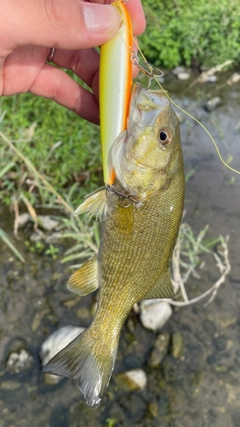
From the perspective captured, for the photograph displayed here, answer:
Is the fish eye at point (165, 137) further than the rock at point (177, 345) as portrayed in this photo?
No

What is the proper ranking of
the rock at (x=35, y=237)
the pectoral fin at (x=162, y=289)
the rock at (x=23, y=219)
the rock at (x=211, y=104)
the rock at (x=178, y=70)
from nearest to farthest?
the pectoral fin at (x=162, y=289) < the rock at (x=35, y=237) < the rock at (x=23, y=219) < the rock at (x=211, y=104) < the rock at (x=178, y=70)

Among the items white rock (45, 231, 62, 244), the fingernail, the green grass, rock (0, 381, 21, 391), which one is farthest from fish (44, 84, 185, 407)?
the green grass

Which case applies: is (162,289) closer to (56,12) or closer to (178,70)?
(56,12)

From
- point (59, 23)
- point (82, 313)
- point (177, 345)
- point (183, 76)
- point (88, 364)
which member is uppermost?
point (59, 23)

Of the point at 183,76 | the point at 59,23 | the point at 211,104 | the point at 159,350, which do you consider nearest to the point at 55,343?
the point at 159,350

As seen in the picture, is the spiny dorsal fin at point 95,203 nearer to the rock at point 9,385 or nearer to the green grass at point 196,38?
the rock at point 9,385

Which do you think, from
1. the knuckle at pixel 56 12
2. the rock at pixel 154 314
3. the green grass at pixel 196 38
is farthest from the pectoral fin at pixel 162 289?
the green grass at pixel 196 38

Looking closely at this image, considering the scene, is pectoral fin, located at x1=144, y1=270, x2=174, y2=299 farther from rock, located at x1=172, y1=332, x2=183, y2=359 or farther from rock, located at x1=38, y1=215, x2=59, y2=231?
rock, located at x1=38, y1=215, x2=59, y2=231
